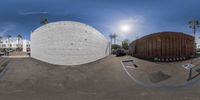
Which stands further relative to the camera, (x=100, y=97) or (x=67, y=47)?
(x=67, y=47)

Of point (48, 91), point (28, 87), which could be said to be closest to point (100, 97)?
point (48, 91)

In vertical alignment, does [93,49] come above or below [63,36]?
below

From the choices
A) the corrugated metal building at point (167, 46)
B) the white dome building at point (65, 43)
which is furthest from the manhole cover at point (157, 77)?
the white dome building at point (65, 43)

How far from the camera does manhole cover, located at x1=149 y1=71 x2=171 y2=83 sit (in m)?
15.9

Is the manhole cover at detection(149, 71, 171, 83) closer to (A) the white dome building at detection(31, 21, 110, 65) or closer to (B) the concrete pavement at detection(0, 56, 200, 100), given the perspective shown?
(B) the concrete pavement at detection(0, 56, 200, 100)

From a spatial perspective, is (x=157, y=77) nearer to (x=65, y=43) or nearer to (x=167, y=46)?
(x=167, y=46)

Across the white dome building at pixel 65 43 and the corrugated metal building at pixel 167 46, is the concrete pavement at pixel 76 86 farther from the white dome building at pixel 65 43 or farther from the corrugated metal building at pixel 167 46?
the corrugated metal building at pixel 167 46

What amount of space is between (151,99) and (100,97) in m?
3.08

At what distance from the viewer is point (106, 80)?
16.4 metres

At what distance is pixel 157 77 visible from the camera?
16641 millimetres

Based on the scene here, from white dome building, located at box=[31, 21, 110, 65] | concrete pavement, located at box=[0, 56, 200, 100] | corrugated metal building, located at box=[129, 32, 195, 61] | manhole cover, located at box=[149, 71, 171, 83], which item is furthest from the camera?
white dome building, located at box=[31, 21, 110, 65]

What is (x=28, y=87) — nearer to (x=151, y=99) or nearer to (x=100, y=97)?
(x=100, y=97)

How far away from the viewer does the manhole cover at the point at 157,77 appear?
52.0 ft

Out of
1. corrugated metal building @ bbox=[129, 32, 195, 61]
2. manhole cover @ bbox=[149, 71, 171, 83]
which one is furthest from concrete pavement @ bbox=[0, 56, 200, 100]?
corrugated metal building @ bbox=[129, 32, 195, 61]
